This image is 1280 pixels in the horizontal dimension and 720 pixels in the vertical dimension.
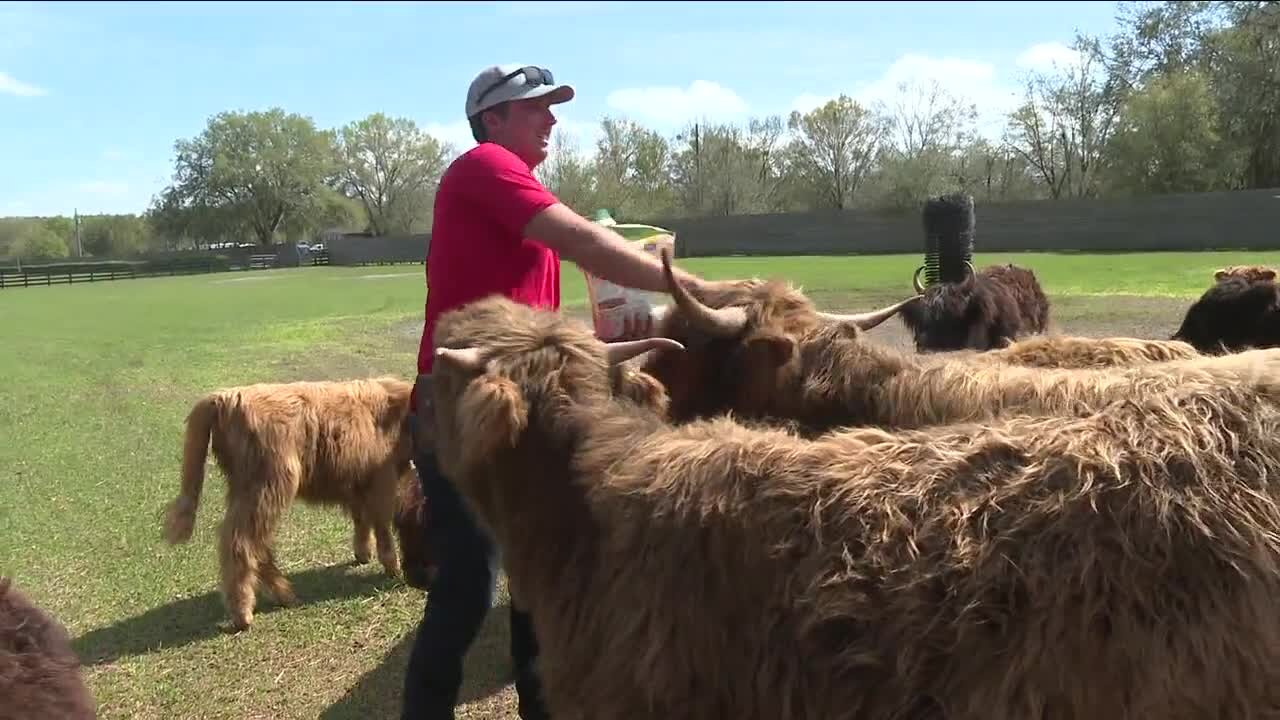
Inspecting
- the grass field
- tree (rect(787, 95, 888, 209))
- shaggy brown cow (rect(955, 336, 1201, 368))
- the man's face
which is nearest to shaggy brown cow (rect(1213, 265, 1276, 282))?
the grass field

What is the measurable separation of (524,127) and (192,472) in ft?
12.9

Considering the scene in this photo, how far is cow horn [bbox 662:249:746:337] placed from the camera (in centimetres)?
329

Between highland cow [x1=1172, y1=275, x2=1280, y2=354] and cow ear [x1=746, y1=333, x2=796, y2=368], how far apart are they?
5.01 meters

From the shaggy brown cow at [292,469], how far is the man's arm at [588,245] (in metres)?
3.53

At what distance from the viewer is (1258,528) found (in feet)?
6.29

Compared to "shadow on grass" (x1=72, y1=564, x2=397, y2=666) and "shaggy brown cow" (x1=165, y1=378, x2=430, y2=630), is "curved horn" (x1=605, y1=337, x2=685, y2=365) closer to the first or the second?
"shaggy brown cow" (x1=165, y1=378, x2=430, y2=630)

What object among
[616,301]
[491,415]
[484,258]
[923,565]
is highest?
[484,258]

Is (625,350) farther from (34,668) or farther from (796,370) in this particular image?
(34,668)

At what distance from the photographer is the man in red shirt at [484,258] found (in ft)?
10.4

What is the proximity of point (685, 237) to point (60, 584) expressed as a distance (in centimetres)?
5477

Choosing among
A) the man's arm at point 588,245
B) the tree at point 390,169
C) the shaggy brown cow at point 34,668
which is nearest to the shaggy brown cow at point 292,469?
the shaggy brown cow at point 34,668

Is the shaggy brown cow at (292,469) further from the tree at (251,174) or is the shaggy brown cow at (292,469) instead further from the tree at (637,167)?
the tree at (251,174)

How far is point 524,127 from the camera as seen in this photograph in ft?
11.5

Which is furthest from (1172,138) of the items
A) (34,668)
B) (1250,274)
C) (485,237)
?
(34,668)
